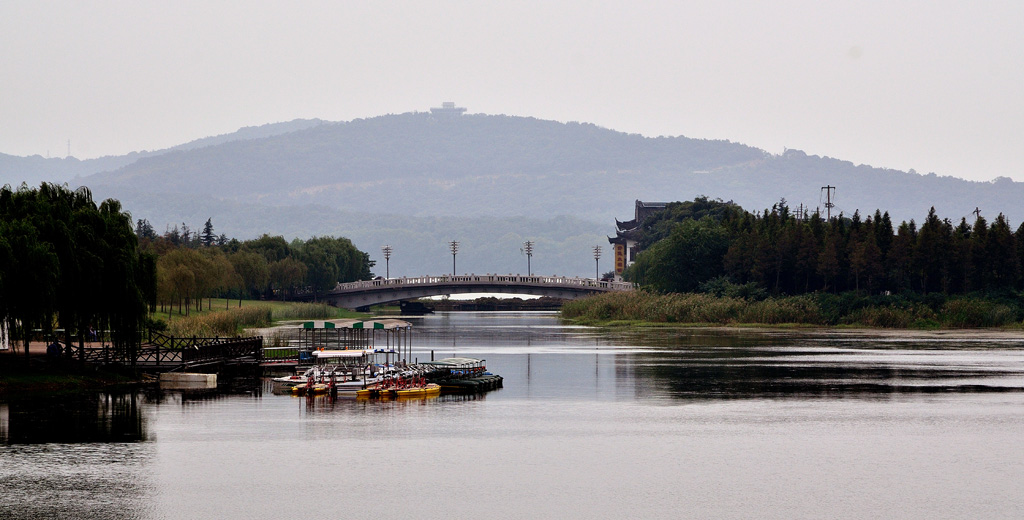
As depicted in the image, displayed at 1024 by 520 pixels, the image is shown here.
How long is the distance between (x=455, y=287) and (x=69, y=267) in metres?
135

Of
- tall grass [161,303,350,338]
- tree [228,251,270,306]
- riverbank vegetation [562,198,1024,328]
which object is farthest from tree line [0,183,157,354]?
tree [228,251,270,306]

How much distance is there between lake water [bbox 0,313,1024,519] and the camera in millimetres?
32812

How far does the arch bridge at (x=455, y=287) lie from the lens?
18288 centimetres

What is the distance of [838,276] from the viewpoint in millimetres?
133750

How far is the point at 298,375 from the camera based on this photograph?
68.4 m

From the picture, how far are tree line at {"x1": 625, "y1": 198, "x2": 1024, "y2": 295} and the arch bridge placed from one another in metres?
28.1

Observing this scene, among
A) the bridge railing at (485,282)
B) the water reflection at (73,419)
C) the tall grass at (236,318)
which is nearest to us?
the water reflection at (73,419)

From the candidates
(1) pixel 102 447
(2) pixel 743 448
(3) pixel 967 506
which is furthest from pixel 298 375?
(3) pixel 967 506

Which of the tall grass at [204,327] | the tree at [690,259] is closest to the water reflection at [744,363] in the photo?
the tall grass at [204,327]

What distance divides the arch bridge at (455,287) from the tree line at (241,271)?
3.79 metres

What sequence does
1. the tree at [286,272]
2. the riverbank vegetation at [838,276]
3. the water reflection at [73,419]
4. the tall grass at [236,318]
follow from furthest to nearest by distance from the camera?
the tree at [286,272] < the riverbank vegetation at [838,276] < the tall grass at [236,318] < the water reflection at [73,419]

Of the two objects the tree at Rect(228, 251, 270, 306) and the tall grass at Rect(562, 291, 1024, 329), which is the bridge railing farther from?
the tall grass at Rect(562, 291, 1024, 329)

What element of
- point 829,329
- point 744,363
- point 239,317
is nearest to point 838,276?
point 829,329

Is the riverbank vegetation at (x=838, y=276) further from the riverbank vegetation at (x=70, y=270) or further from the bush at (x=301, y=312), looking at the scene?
the riverbank vegetation at (x=70, y=270)
